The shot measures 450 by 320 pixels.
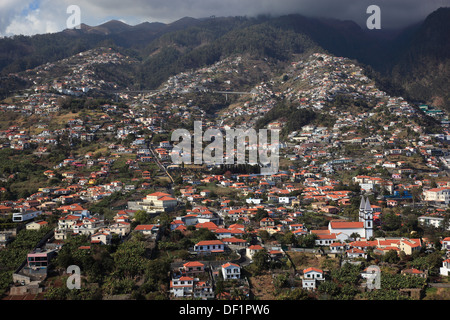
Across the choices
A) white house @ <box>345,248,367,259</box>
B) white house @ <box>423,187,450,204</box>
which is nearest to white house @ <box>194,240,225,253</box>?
white house @ <box>345,248,367,259</box>

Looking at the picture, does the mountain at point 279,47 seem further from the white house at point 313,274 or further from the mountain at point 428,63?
the white house at point 313,274

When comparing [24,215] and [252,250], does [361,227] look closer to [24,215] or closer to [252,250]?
[252,250]

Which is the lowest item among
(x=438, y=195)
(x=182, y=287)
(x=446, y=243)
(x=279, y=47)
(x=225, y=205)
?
(x=182, y=287)

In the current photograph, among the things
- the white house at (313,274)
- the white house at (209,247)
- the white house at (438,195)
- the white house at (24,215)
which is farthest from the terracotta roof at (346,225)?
the white house at (24,215)

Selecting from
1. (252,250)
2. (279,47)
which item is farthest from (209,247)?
(279,47)
